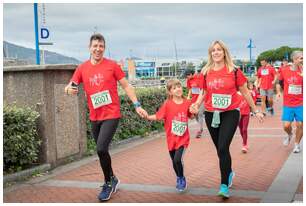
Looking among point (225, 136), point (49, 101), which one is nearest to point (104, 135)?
point (225, 136)

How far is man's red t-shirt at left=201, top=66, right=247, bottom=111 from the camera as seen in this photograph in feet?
18.0

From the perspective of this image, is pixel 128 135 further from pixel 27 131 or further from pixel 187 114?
pixel 187 114

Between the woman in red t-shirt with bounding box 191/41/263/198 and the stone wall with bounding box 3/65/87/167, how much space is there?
3.02 meters

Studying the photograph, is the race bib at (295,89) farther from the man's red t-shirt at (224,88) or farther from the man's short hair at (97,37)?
the man's short hair at (97,37)

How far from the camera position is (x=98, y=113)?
5621 millimetres

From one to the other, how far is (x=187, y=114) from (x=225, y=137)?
66 cm

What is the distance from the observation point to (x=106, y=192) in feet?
18.3

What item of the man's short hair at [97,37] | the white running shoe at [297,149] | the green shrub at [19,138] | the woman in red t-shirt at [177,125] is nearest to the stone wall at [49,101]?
the green shrub at [19,138]

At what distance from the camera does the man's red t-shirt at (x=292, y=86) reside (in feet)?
26.7

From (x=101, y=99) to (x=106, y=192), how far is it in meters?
1.13

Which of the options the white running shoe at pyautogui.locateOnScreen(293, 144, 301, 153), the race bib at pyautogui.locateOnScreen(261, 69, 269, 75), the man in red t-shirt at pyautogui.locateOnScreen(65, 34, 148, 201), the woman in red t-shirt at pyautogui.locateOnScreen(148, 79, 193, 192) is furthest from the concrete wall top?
the race bib at pyautogui.locateOnScreen(261, 69, 269, 75)

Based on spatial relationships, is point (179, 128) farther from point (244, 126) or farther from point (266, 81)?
point (266, 81)

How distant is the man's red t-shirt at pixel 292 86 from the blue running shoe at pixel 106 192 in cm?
415

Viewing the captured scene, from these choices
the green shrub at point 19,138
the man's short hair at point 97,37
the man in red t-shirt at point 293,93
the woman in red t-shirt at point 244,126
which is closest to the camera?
the man's short hair at point 97,37
